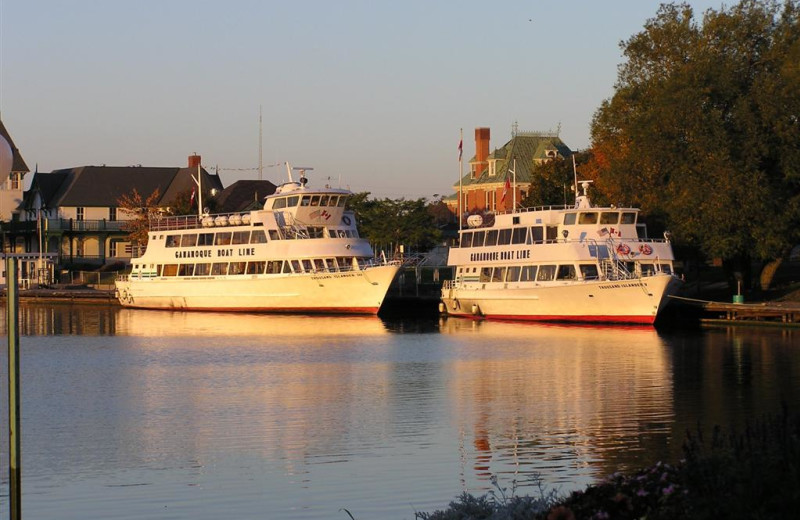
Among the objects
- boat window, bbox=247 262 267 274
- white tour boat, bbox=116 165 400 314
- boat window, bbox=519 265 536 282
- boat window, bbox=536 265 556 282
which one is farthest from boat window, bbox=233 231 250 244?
boat window, bbox=536 265 556 282

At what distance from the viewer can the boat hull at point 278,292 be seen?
69.1 meters

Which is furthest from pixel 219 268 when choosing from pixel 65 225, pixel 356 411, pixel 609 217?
pixel 356 411

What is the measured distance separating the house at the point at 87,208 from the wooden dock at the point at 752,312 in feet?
172

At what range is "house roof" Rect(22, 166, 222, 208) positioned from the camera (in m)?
111

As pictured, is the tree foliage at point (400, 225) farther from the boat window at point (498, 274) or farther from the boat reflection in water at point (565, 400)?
the boat reflection in water at point (565, 400)

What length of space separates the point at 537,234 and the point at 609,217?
3.93 metres

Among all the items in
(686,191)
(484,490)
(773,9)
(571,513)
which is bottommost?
(484,490)

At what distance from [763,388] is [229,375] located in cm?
1667

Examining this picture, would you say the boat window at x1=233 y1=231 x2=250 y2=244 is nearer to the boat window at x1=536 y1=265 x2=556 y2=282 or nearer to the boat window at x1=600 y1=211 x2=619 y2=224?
the boat window at x1=536 y1=265 x2=556 y2=282

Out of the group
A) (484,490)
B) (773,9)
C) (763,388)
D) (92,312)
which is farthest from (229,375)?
(92,312)

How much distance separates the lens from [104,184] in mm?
113000

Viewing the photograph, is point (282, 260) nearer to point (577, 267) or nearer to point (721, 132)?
point (577, 267)

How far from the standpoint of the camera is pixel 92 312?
8044 cm

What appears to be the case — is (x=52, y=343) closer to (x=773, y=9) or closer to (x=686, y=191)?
(x=686, y=191)
